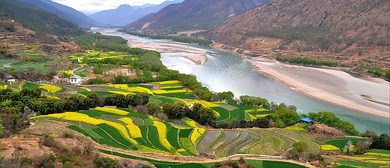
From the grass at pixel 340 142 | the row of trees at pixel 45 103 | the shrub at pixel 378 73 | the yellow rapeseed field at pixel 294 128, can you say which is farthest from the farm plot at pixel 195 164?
the shrub at pixel 378 73

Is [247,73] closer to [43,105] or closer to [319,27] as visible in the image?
[43,105]

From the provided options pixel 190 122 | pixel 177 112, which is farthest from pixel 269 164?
pixel 177 112

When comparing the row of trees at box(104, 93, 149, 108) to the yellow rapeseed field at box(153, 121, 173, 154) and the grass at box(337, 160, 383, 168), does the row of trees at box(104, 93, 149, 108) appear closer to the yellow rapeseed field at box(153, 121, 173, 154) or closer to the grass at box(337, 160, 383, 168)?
the yellow rapeseed field at box(153, 121, 173, 154)

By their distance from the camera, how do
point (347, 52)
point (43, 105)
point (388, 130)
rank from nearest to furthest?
point (43, 105) → point (388, 130) → point (347, 52)

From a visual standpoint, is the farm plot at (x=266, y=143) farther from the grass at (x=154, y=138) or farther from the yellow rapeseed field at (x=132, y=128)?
the yellow rapeseed field at (x=132, y=128)

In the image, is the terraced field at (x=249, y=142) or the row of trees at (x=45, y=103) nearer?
the terraced field at (x=249, y=142)

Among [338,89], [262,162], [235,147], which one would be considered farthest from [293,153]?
[338,89]

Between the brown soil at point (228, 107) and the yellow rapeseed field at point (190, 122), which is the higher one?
the brown soil at point (228, 107)
